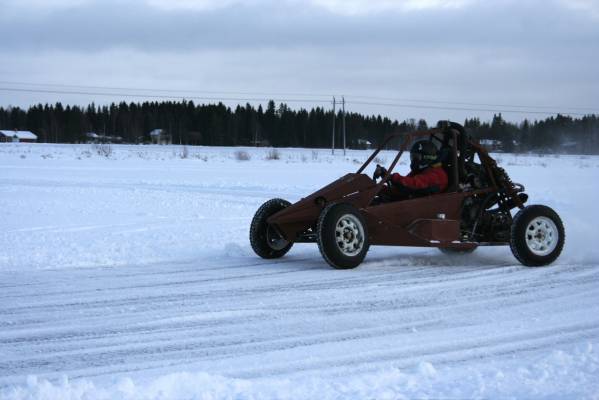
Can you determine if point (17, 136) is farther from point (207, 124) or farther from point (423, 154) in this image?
point (423, 154)

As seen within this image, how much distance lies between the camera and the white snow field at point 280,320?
4.27m

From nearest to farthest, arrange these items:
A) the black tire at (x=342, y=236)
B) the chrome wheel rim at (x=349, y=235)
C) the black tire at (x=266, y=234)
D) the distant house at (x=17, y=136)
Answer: the black tire at (x=342, y=236), the chrome wheel rim at (x=349, y=235), the black tire at (x=266, y=234), the distant house at (x=17, y=136)

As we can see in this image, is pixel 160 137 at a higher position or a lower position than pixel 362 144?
higher

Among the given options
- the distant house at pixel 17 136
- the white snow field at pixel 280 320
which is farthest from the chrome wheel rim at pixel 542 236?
the distant house at pixel 17 136

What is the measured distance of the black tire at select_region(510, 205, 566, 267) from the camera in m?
8.76

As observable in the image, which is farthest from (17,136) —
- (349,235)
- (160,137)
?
(349,235)

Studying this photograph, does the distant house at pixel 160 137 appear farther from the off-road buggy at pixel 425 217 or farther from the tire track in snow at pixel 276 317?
the tire track in snow at pixel 276 317

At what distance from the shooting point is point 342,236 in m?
8.27

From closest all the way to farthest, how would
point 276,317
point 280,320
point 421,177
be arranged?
point 280,320 < point 276,317 < point 421,177

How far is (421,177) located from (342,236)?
1.52m

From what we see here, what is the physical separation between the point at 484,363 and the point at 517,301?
2.16 m

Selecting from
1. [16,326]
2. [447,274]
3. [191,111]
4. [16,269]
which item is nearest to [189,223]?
[16,269]

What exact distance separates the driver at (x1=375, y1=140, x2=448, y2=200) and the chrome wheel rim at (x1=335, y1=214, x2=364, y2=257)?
102 centimetres

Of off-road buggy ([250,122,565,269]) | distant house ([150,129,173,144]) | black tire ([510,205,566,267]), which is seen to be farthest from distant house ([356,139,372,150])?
black tire ([510,205,566,267])
